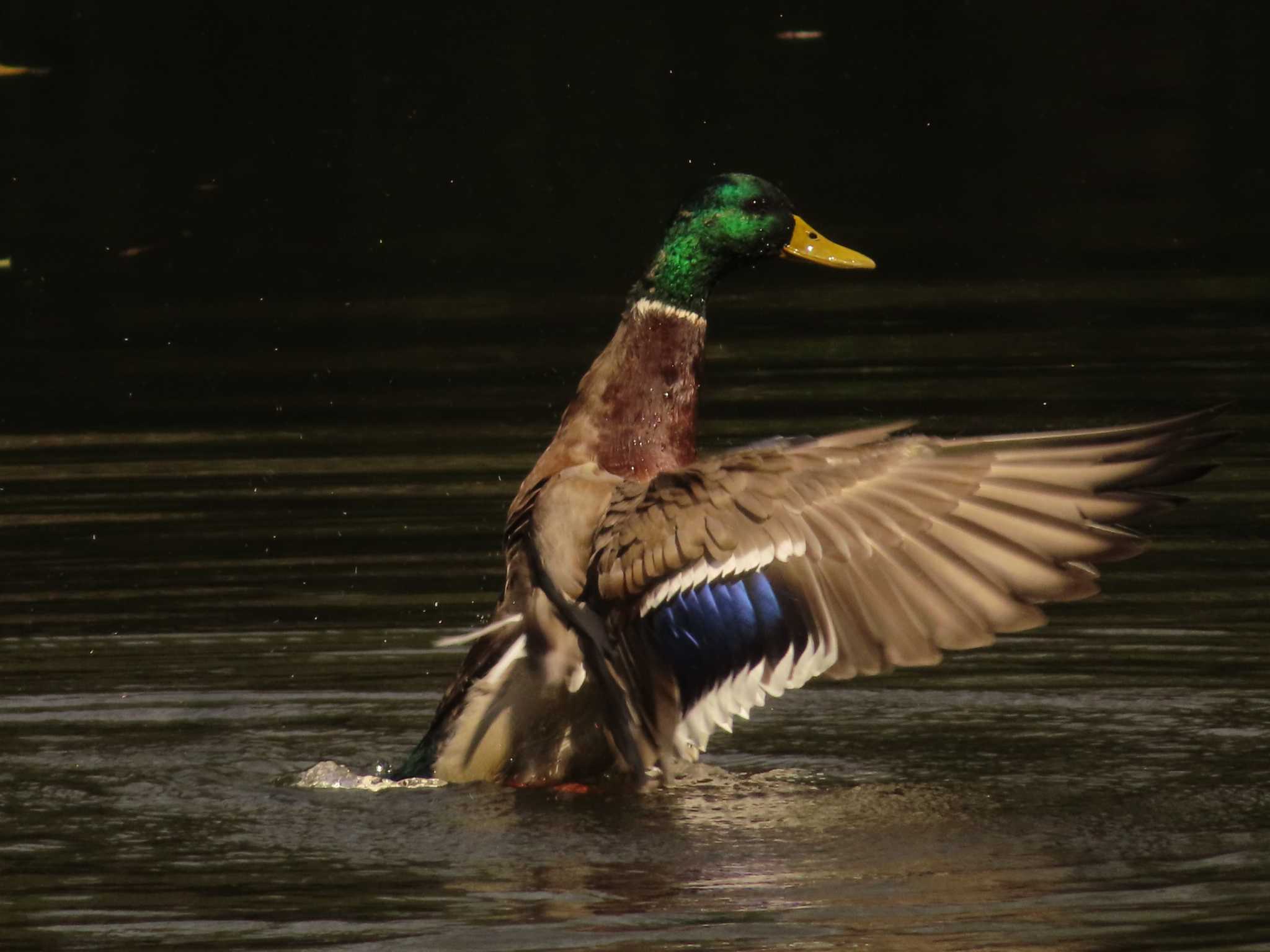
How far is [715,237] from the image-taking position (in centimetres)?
795

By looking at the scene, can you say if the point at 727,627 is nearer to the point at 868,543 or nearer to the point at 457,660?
the point at 868,543

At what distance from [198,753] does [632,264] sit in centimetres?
702

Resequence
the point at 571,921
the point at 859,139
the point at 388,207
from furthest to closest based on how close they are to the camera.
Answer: the point at 859,139 < the point at 388,207 < the point at 571,921

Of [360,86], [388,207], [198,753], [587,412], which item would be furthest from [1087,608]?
[360,86]

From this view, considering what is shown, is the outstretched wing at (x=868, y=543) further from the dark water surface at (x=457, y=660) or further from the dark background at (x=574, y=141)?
the dark background at (x=574, y=141)

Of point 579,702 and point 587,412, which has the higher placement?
point 587,412

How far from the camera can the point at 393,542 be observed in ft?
32.0

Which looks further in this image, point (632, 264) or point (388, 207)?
point (388, 207)

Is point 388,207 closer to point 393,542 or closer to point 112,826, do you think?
point 393,542

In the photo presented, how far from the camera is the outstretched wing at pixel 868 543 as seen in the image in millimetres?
6727

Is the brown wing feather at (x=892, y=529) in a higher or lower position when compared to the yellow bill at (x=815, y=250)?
lower

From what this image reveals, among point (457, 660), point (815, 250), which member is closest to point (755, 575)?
point (815, 250)

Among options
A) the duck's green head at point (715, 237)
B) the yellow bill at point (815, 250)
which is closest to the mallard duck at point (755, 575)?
the duck's green head at point (715, 237)

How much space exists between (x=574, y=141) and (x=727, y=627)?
11.5 meters
